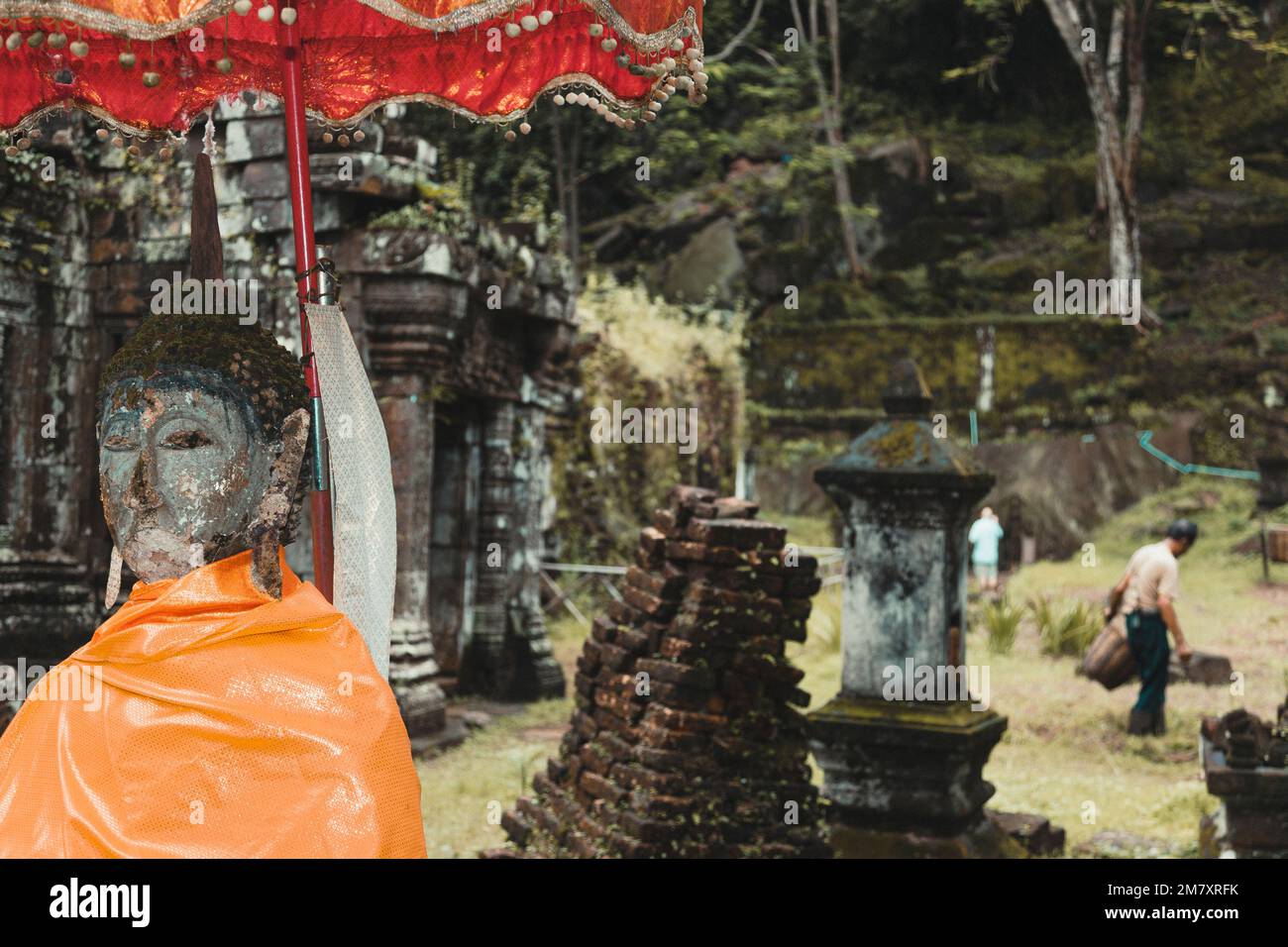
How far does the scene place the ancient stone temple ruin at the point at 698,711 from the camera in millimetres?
5348

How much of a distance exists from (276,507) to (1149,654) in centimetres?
780

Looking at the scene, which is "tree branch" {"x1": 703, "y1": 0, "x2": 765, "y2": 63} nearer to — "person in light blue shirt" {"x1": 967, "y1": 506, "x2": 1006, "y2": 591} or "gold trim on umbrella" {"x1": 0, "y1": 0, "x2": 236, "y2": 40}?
"person in light blue shirt" {"x1": 967, "y1": 506, "x2": 1006, "y2": 591}

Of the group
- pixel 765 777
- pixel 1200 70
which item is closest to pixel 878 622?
pixel 765 777

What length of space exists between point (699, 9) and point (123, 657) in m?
1.83

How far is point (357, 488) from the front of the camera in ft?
9.25

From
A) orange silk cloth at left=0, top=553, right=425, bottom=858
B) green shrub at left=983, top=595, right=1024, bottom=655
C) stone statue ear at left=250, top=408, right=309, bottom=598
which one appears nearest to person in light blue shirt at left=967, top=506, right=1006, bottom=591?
green shrub at left=983, top=595, right=1024, bottom=655

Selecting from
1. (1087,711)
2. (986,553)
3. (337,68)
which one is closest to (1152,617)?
(1087,711)

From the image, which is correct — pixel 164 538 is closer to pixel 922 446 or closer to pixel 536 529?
pixel 922 446

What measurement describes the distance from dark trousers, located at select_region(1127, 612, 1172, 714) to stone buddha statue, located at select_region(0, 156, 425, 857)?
764cm

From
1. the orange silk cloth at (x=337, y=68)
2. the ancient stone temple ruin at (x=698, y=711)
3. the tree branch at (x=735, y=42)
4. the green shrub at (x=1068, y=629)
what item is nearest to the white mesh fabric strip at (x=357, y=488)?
the orange silk cloth at (x=337, y=68)

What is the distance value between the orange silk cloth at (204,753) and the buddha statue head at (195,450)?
161 mm

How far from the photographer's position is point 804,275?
1934 cm

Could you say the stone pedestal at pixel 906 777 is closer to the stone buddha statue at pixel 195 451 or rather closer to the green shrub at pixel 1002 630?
the stone buddha statue at pixel 195 451
